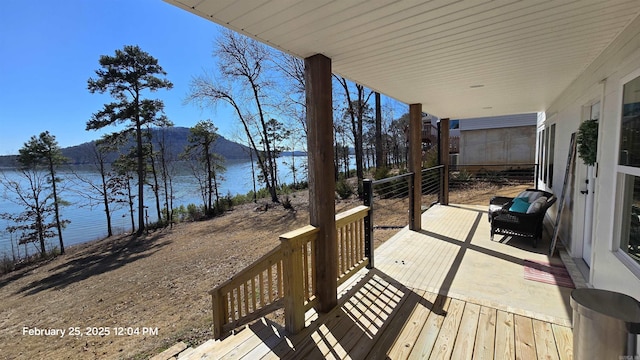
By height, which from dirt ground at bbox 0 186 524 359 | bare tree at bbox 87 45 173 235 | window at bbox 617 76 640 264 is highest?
bare tree at bbox 87 45 173 235

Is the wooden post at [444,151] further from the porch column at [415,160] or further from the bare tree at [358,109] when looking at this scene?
the bare tree at [358,109]

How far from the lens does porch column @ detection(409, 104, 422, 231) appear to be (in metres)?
4.65

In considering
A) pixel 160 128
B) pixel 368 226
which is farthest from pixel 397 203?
pixel 160 128

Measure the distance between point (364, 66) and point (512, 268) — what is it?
2.86 m

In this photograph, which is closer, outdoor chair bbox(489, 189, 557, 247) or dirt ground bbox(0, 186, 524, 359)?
outdoor chair bbox(489, 189, 557, 247)

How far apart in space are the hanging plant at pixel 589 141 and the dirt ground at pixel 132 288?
3.38m

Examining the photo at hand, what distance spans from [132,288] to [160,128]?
9917 millimetres

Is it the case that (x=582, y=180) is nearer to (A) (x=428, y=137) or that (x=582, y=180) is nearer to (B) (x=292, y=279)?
(B) (x=292, y=279)

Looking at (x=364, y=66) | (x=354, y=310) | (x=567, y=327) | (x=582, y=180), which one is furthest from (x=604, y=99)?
(x=354, y=310)

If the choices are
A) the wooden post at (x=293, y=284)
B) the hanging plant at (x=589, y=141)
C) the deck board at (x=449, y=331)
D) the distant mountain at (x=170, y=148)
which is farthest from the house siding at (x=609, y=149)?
the distant mountain at (x=170, y=148)

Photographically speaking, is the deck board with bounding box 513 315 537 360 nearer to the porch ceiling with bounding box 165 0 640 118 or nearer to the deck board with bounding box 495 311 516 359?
the deck board with bounding box 495 311 516 359

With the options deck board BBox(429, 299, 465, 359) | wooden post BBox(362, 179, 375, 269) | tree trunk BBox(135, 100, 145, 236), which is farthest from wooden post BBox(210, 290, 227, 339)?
tree trunk BBox(135, 100, 145, 236)

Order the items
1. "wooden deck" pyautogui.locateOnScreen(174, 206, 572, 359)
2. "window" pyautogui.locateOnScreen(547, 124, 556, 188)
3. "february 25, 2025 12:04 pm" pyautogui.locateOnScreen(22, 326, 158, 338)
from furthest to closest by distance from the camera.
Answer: "window" pyautogui.locateOnScreen(547, 124, 556, 188)
"february 25, 2025 12:04 pm" pyautogui.locateOnScreen(22, 326, 158, 338)
"wooden deck" pyautogui.locateOnScreen(174, 206, 572, 359)

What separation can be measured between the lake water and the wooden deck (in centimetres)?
1470
